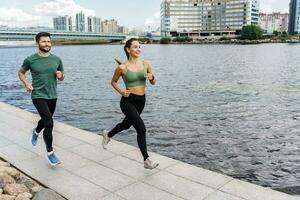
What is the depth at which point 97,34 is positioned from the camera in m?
141

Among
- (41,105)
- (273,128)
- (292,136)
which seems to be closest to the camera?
(41,105)

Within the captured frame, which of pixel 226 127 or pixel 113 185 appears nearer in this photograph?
pixel 113 185

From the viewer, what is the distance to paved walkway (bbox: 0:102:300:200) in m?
5.71

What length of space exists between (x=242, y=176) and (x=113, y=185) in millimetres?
3799

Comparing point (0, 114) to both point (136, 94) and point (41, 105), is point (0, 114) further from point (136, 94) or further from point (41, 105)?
point (136, 94)

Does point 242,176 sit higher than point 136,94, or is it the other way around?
point 136,94

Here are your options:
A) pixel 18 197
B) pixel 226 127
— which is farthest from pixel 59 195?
pixel 226 127

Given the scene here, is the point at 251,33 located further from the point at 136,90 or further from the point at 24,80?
the point at 24,80

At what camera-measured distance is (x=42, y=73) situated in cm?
670

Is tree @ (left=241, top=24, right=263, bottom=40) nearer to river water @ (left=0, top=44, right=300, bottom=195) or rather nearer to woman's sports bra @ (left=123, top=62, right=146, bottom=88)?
river water @ (left=0, top=44, right=300, bottom=195)

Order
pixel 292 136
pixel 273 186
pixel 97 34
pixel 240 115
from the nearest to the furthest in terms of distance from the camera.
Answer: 1. pixel 273 186
2. pixel 292 136
3. pixel 240 115
4. pixel 97 34

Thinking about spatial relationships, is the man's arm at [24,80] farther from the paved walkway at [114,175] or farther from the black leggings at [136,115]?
the black leggings at [136,115]

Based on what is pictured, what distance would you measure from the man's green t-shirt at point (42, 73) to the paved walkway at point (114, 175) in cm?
157

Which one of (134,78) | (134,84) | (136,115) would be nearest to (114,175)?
(136,115)
